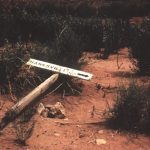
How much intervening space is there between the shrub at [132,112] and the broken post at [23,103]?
1.03m

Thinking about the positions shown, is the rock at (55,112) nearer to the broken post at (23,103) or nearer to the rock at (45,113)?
the rock at (45,113)

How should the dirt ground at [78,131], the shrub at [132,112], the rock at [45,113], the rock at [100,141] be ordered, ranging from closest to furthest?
1. the dirt ground at [78,131]
2. the rock at [100,141]
3. the shrub at [132,112]
4. the rock at [45,113]

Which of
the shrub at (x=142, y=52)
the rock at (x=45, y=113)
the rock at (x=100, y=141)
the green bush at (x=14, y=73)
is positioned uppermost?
the shrub at (x=142, y=52)

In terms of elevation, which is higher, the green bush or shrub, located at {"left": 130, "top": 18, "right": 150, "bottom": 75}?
shrub, located at {"left": 130, "top": 18, "right": 150, "bottom": 75}

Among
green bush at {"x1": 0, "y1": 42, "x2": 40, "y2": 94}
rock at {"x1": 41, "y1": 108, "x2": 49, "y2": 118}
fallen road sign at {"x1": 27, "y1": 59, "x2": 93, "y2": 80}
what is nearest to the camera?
rock at {"x1": 41, "y1": 108, "x2": 49, "y2": 118}

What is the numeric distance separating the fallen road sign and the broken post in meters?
0.18

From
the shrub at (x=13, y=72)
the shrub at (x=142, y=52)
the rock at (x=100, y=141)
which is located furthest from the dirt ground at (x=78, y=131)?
the shrub at (x=142, y=52)

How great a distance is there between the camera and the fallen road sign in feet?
21.1

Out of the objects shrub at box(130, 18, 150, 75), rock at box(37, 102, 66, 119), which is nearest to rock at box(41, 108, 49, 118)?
rock at box(37, 102, 66, 119)

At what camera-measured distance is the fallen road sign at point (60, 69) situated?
6438 millimetres

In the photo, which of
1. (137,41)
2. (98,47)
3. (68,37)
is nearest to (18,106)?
(68,37)

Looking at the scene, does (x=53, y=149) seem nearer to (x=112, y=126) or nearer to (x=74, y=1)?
(x=112, y=126)

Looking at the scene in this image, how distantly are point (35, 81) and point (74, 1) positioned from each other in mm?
7706

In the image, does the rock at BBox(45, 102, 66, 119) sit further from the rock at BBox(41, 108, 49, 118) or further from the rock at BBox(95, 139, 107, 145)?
the rock at BBox(95, 139, 107, 145)
